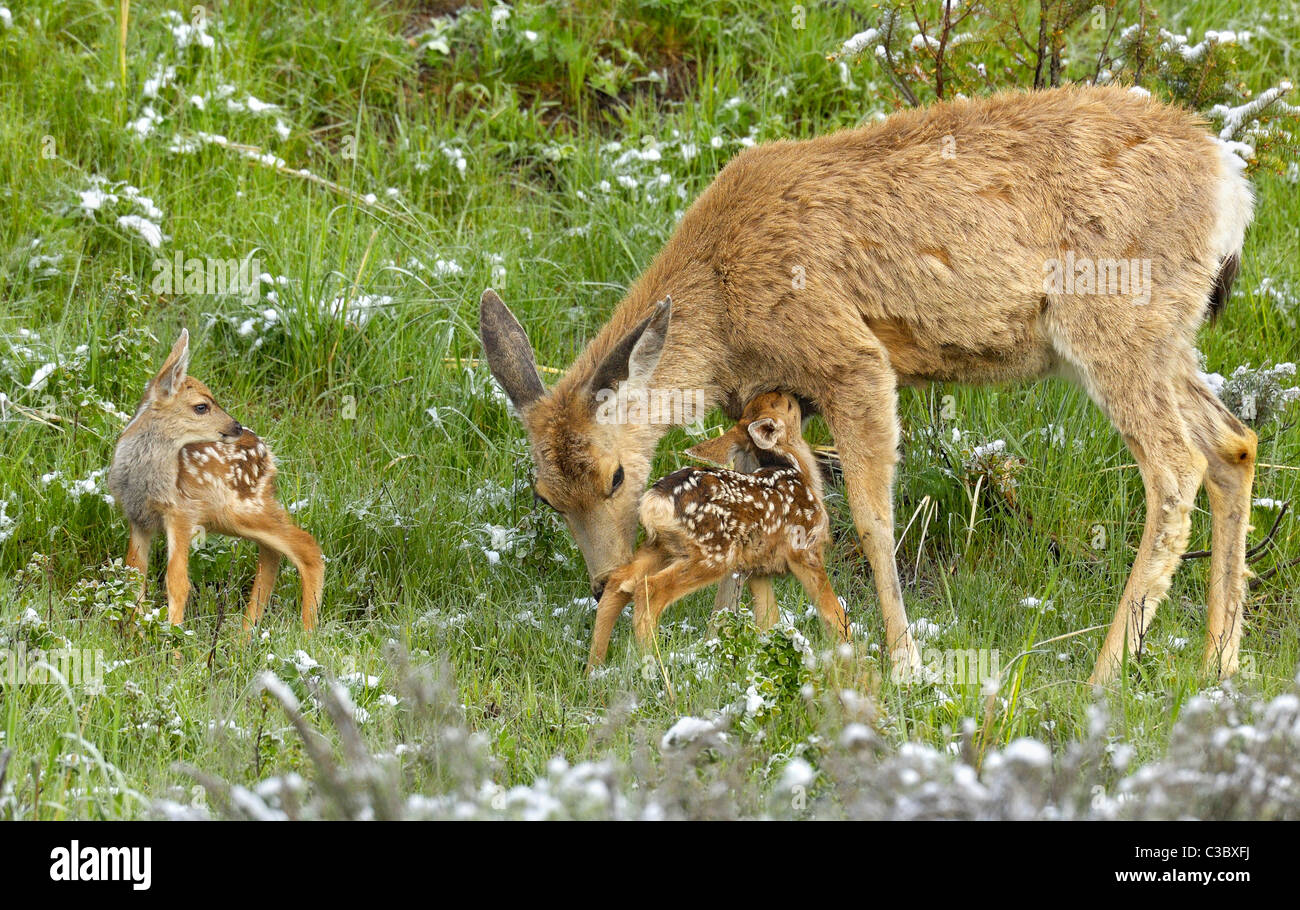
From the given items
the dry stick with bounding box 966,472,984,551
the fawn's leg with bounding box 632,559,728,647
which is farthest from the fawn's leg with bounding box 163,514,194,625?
the dry stick with bounding box 966,472,984,551

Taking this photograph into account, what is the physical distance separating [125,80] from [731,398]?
16.0 feet

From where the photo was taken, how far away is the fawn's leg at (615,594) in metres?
5.97

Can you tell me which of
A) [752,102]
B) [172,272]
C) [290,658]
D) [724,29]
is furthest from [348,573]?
[724,29]

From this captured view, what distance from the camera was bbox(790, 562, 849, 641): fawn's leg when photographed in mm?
6082

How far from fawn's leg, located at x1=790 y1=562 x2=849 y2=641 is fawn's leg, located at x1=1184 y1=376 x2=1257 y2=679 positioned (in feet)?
5.57

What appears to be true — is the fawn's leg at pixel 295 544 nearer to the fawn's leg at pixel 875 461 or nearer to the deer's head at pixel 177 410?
the deer's head at pixel 177 410

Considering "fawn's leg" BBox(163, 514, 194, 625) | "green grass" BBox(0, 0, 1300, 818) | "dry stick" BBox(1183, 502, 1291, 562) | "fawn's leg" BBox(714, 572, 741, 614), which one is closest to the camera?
"green grass" BBox(0, 0, 1300, 818)

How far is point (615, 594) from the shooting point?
6.00 metres

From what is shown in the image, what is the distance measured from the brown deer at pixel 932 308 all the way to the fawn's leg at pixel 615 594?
7.7 inches

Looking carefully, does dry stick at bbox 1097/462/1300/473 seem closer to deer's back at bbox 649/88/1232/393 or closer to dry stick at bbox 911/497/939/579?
dry stick at bbox 911/497/939/579

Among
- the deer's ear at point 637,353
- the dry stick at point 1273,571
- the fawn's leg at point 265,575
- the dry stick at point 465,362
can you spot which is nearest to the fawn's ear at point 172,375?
the fawn's leg at point 265,575

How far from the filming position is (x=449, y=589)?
6805 mm

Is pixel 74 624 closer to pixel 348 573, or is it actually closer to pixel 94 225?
pixel 348 573

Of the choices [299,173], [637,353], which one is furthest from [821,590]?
[299,173]
